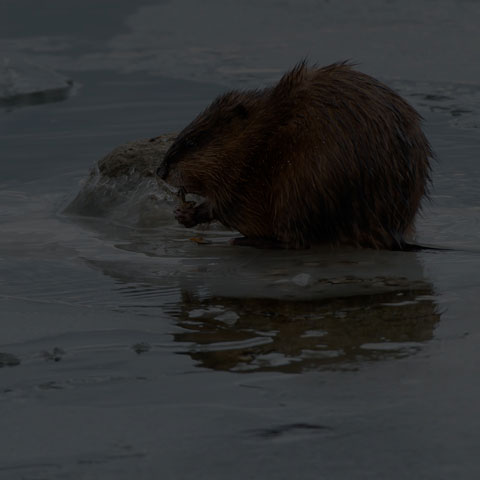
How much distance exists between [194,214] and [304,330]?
5.47 feet

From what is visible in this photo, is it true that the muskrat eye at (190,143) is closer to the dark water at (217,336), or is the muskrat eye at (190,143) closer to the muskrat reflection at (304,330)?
the dark water at (217,336)

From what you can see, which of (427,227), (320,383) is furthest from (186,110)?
(320,383)

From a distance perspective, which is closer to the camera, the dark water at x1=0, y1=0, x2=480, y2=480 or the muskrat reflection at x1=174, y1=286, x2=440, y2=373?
the dark water at x1=0, y1=0, x2=480, y2=480

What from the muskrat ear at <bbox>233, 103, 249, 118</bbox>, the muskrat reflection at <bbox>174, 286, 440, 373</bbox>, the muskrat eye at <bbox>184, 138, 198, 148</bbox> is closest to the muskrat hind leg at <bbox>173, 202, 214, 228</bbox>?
the muskrat eye at <bbox>184, 138, 198, 148</bbox>

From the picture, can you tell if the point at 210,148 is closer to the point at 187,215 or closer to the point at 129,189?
the point at 187,215

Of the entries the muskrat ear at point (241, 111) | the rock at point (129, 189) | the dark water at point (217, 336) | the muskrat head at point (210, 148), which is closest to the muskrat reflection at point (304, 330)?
the dark water at point (217, 336)

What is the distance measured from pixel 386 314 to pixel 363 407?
935 mm

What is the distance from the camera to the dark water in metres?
2.70

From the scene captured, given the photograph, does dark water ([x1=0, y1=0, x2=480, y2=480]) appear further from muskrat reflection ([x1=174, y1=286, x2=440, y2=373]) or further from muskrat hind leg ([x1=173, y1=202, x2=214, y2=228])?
muskrat hind leg ([x1=173, y1=202, x2=214, y2=228])

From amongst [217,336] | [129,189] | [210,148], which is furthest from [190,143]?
[217,336]

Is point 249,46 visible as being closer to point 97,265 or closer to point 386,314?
point 97,265

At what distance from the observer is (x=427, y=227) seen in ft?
17.6

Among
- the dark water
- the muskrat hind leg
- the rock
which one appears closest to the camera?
the dark water

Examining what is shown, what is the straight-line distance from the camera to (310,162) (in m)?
4.72
